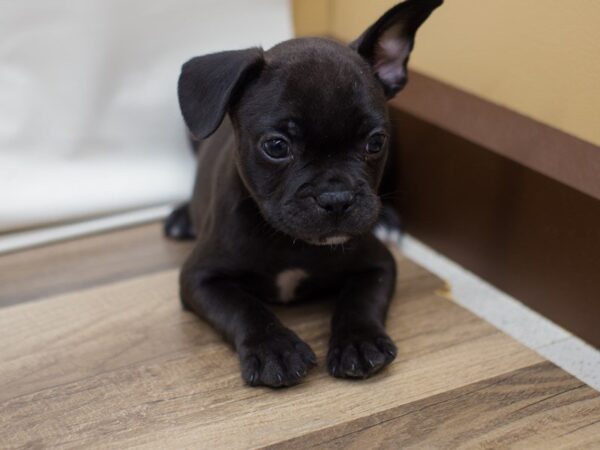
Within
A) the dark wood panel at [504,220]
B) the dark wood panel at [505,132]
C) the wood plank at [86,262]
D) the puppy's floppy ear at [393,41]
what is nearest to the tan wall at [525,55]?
the dark wood panel at [505,132]

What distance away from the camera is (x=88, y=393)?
200 centimetres

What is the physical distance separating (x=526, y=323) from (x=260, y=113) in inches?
40.6

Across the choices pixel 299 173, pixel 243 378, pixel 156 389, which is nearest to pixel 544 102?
pixel 299 173

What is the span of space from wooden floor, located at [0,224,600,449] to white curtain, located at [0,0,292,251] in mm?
574

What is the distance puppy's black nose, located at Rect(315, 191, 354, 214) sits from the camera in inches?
75.3

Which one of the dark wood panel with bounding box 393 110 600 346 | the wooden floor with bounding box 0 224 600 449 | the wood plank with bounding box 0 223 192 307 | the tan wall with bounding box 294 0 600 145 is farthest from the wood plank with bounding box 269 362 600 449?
the wood plank with bounding box 0 223 192 307

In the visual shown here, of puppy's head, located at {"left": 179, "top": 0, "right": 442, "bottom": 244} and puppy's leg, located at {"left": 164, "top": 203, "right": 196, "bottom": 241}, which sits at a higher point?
puppy's head, located at {"left": 179, "top": 0, "right": 442, "bottom": 244}

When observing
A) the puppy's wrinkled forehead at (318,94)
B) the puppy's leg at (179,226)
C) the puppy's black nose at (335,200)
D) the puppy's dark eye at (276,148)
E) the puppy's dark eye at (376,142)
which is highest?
the puppy's wrinkled forehead at (318,94)

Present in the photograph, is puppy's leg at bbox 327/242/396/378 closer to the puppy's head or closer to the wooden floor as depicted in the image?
the wooden floor

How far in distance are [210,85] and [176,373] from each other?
2.34ft

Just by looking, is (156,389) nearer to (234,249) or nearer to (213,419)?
(213,419)

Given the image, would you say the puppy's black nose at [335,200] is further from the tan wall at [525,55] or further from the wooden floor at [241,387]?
the tan wall at [525,55]

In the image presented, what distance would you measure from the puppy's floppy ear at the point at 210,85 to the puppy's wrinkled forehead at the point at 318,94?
6 cm

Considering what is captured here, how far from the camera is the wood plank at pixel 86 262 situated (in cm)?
261
